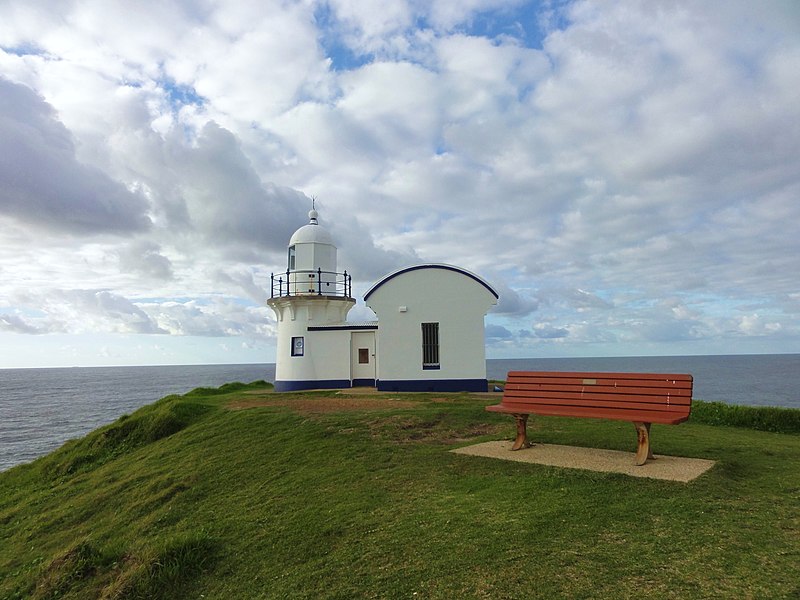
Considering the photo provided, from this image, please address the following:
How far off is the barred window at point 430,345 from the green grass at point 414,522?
8.39m

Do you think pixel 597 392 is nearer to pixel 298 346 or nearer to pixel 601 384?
pixel 601 384

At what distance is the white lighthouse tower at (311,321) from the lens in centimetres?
2320

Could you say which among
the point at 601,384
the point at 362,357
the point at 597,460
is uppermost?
the point at 362,357

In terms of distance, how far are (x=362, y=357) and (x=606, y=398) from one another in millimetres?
15828

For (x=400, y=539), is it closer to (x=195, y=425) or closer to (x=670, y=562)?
(x=670, y=562)

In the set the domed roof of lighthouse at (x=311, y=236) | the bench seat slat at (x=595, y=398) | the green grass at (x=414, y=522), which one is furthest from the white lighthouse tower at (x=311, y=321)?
the bench seat slat at (x=595, y=398)

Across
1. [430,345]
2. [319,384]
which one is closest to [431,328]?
[430,345]

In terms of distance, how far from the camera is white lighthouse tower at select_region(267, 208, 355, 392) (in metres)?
23.2

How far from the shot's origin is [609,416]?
7754 millimetres

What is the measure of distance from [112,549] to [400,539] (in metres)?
→ 4.08

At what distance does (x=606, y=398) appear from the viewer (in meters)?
8.15

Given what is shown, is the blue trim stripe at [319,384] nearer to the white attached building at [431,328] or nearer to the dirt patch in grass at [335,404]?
the white attached building at [431,328]

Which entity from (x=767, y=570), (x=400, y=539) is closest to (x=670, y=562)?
(x=767, y=570)

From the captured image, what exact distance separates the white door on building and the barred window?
3.28m
